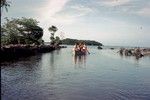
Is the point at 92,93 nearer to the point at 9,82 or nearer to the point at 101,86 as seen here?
the point at 101,86

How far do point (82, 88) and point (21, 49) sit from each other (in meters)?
45.0

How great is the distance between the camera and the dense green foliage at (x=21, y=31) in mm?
89225

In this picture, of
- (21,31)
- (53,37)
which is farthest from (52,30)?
(21,31)

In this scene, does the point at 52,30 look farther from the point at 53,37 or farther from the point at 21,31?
the point at 21,31

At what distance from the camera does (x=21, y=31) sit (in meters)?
99.3

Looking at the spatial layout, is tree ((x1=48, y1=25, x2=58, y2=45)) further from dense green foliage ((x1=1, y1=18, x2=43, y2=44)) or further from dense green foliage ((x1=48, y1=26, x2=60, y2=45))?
dense green foliage ((x1=1, y1=18, x2=43, y2=44))

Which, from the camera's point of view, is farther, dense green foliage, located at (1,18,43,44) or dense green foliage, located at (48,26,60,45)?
dense green foliage, located at (48,26,60,45)

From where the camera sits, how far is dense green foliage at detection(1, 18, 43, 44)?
293 ft

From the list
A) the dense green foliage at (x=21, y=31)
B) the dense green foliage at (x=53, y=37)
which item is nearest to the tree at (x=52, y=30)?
the dense green foliage at (x=53, y=37)

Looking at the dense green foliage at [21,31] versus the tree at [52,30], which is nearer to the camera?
the dense green foliage at [21,31]

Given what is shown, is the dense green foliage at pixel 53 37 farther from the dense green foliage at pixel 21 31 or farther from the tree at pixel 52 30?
the dense green foliage at pixel 21 31

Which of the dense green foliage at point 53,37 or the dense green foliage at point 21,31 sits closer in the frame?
the dense green foliage at point 21,31

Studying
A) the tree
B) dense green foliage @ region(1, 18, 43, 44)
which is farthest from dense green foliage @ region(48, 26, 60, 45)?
dense green foliage @ region(1, 18, 43, 44)

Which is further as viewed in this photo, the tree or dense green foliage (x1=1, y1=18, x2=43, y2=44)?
the tree
